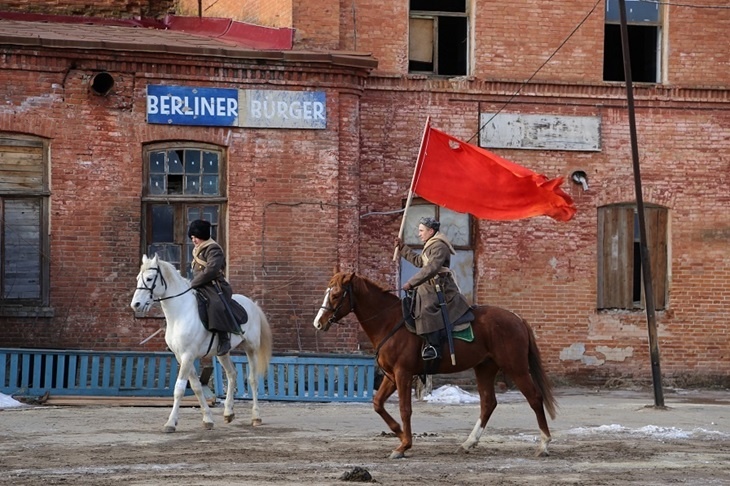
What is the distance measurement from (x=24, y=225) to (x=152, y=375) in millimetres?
3147

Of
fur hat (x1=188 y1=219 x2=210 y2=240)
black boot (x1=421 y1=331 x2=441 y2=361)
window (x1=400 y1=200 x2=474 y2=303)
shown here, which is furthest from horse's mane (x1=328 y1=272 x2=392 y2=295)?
window (x1=400 y1=200 x2=474 y2=303)

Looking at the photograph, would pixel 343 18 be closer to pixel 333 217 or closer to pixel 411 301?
pixel 333 217

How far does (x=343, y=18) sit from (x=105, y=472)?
468 inches

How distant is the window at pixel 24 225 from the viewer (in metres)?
19.9

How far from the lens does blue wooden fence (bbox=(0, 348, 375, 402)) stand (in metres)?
18.6

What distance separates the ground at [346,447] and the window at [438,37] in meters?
6.41

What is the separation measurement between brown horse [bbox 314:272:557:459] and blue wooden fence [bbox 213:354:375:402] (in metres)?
5.39

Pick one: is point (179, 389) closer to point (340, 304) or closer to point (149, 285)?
point (149, 285)

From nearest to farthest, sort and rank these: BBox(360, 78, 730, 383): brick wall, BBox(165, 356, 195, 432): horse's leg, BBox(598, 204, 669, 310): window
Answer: BBox(165, 356, 195, 432): horse's leg → BBox(360, 78, 730, 383): brick wall → BBox(598, 204, 669, 310): window

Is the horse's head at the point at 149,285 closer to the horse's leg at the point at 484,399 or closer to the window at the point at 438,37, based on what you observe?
the horse's leg at the point at 484,399

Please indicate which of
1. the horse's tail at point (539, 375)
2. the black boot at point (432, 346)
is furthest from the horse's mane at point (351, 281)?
the horse's tail at point (539, 375)

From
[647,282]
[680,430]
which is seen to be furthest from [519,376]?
[647,282]

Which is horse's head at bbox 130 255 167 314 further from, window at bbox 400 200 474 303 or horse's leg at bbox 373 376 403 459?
window at bbox 400 200 474 303

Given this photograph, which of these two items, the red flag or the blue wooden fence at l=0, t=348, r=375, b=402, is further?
the blue wooden fence at l=0, t=348, r=375, b=402
